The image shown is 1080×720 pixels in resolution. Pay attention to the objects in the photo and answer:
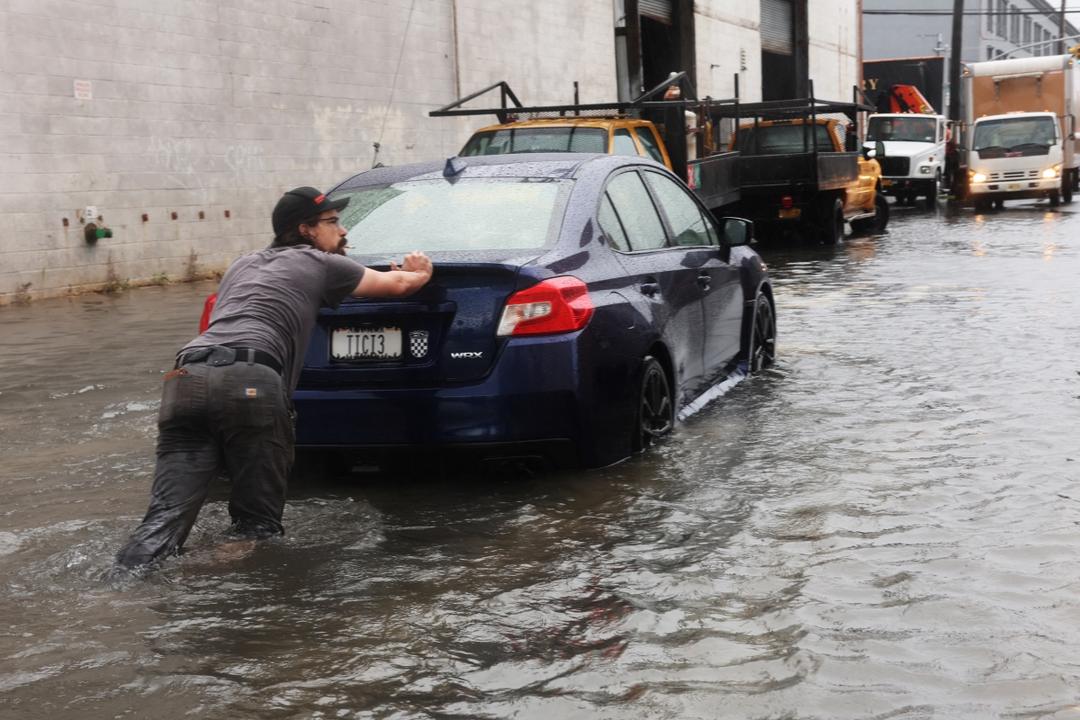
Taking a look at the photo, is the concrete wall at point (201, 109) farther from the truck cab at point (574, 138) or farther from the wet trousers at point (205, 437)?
the wet trousers at point (205, 437)

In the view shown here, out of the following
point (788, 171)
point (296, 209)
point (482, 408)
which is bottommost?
point (482, 408)

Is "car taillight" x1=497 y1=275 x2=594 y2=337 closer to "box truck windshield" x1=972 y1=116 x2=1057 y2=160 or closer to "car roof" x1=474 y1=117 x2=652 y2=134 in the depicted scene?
"car roof" x1=474 y1=117 x2=652 y2=134

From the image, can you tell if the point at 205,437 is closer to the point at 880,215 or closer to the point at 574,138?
the point at 574,138

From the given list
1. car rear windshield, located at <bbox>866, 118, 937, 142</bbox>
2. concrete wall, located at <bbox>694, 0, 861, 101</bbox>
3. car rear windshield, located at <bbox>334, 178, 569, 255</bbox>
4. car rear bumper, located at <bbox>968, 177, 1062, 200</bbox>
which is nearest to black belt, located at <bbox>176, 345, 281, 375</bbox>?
car rear windshield, located at <bbox>334, 178, 569, 255</bbox>

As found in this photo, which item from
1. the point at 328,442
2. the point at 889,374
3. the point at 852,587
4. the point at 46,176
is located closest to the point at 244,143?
the point at 46,176

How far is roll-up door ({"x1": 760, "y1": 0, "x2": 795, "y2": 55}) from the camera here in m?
41.9

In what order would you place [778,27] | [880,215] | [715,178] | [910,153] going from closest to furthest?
[715,178] → [880,215] → [910,153] → [778,27]

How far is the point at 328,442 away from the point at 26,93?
489 inches

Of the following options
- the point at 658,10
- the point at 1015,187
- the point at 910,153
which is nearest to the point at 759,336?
the point at 1015,187

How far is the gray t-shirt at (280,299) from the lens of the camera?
17.1 ft

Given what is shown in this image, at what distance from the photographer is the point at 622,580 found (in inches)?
198

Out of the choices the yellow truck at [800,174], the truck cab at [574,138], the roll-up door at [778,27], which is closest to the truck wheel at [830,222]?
the yellow truck at [800,174]

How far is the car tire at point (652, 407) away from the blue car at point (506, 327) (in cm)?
1

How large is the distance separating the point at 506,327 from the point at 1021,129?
30369 mm
